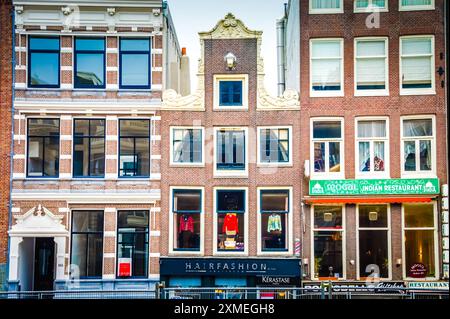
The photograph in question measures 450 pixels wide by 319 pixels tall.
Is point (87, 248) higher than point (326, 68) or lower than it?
lower

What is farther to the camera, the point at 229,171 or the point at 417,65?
the point at 229,171

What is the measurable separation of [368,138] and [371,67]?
1.26 m

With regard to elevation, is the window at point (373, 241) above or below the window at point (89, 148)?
below

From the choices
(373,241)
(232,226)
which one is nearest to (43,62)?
(232,226)

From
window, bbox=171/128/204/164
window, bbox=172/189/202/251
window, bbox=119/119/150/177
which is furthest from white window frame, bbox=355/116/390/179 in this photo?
window, bbox=119/119/150/177

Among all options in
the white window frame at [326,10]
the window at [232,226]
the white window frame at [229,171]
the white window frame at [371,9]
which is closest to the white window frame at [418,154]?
the white window frame at [371,9]

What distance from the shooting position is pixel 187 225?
9469 millimetres

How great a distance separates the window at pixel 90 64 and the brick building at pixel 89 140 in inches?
0.7

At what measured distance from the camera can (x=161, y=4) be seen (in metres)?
9.46

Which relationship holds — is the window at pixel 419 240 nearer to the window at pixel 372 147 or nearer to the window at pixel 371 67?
the window at pixel 372 147

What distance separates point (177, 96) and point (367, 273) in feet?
15.3

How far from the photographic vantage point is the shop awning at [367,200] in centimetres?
888

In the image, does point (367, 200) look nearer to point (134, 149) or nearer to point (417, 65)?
point (417, 65)

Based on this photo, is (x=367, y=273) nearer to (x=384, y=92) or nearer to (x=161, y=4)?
(x=384, y=92)
